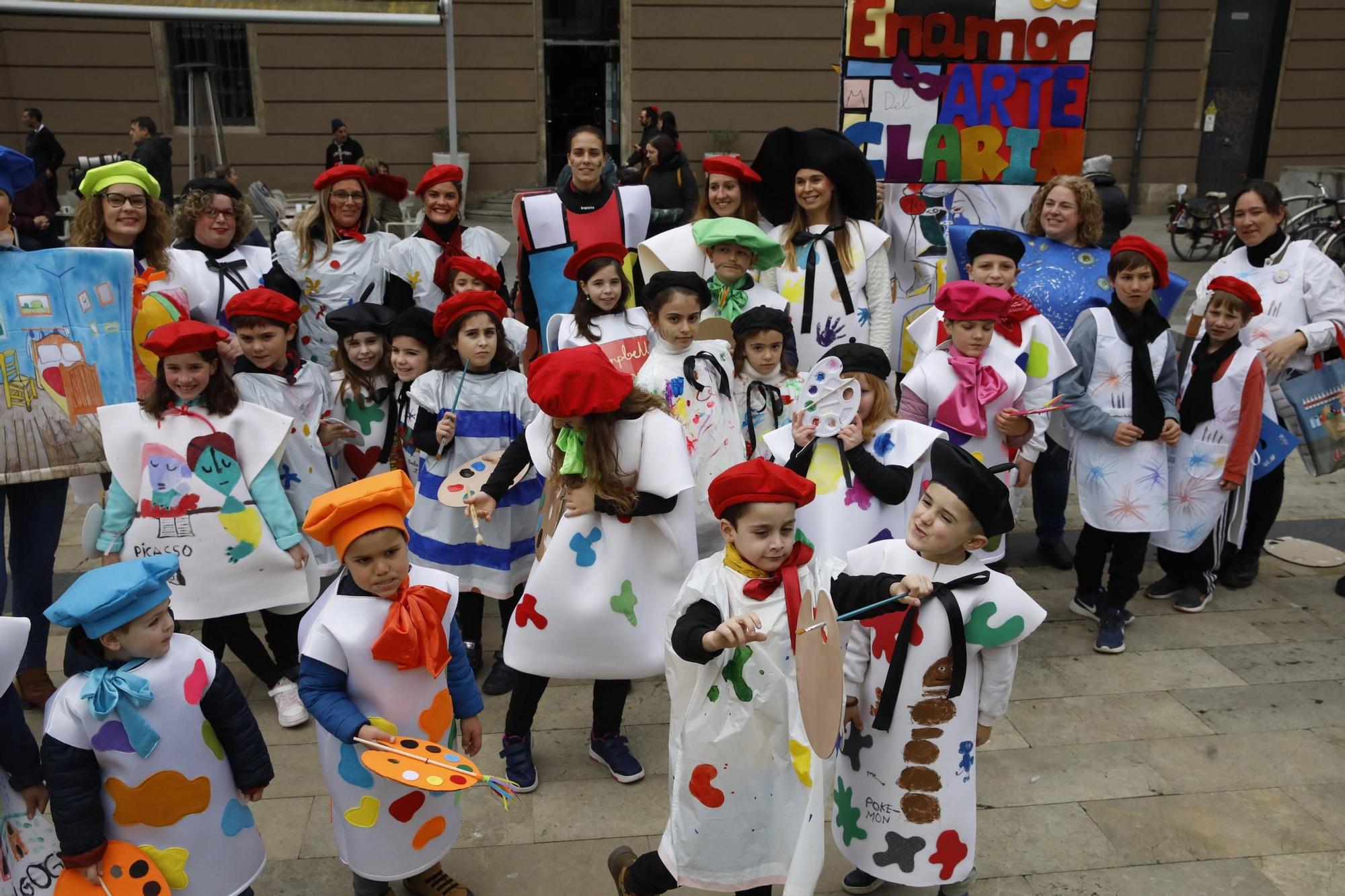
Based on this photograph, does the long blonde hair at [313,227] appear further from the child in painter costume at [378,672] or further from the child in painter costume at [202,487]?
the child in painter costume at [378,672]

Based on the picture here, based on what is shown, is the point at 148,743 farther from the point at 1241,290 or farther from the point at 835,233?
the point at 1241,290

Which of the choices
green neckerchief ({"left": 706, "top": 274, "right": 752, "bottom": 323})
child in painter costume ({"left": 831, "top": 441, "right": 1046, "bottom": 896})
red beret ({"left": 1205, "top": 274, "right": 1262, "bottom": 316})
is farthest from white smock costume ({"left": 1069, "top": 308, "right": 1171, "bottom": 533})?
child in painter costume ({"left": 831, "top": 441, "right": 1046, "bottom": 896})

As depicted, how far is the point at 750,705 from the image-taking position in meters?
2.62

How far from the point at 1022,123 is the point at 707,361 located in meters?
2.74

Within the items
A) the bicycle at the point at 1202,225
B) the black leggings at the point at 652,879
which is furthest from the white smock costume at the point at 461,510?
the bicycle at the point at 1202,225

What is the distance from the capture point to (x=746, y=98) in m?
17.9

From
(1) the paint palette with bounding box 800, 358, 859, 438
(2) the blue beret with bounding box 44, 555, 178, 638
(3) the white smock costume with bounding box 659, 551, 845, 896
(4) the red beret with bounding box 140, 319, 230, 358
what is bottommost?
(3) the white smock costume with bounding box 659, 551, 845, 896

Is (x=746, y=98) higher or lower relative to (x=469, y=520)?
higher

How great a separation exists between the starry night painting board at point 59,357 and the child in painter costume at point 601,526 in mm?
1564

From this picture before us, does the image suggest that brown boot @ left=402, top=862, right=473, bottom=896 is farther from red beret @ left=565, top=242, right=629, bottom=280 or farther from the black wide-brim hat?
the black wide-brim hat

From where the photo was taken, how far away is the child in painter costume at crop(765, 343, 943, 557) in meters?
3.59

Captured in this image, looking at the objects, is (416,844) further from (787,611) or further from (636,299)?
(636,299)

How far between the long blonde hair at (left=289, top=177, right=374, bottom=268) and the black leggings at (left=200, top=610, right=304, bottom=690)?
1698 mm

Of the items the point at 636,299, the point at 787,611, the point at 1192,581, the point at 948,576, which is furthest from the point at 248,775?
the point at 1192,581
